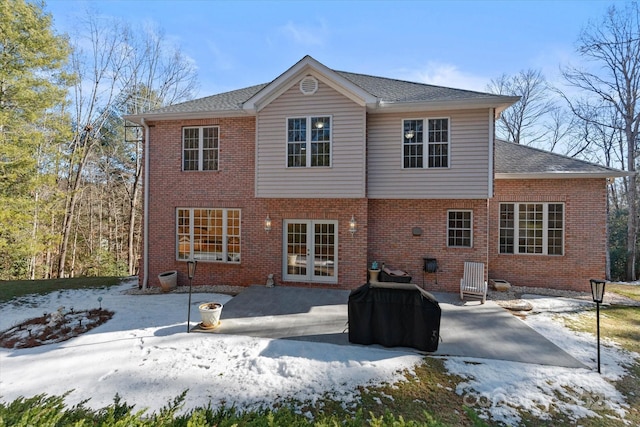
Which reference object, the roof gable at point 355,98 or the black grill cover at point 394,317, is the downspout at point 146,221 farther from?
the black grill cover at point 394,317

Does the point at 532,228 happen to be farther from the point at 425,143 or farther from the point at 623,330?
the point at 425,143

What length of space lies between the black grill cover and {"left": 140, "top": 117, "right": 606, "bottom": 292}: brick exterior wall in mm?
3477

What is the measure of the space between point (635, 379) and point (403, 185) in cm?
624

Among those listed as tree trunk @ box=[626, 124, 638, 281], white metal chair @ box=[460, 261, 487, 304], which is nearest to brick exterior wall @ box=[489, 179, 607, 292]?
white metal chair @ box=[460, 261, 487, 304]

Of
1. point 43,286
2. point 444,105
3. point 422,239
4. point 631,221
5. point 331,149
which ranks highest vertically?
point 444,105

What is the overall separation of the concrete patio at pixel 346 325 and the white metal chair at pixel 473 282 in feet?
0.96

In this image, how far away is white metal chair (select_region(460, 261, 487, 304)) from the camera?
8.21m

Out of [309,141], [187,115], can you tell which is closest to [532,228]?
[309,141]

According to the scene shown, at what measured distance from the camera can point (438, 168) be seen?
28.4ft

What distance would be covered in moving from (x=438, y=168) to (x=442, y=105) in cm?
191

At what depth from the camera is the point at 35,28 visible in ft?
38.3

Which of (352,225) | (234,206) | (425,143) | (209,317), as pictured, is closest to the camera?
(209,317)

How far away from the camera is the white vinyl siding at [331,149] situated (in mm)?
8523

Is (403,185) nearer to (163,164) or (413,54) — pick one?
(413,54)
